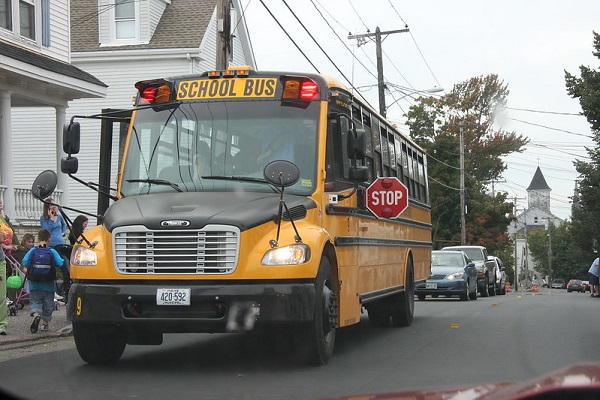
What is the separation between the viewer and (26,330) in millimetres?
12914

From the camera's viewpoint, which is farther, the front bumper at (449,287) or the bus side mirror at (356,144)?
the front bumper at (449,287)

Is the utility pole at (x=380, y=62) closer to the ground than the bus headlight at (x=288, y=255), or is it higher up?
higher up

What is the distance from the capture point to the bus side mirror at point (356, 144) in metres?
9.45

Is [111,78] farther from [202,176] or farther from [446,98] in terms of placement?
[446,98]

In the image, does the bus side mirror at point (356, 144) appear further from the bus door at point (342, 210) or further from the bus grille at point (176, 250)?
the bus grille at point (176, 250)

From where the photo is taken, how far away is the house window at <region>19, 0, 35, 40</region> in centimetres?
2256

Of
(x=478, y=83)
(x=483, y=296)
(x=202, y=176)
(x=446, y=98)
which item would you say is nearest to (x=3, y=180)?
(x=202, y=176)

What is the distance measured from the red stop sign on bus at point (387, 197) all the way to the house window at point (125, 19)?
1901 centimetres

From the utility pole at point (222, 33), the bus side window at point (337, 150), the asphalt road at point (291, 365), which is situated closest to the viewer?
the asphalt road at point (291, 365)

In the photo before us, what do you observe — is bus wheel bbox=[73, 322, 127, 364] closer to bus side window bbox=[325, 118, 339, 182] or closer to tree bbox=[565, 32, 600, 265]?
bus side window bbox=[325, 118, 339, 182]

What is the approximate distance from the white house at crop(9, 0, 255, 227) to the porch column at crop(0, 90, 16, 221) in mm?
9279

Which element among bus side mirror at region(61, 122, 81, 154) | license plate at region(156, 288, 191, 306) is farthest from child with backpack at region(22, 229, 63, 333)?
license plate at region(156, 288, 191, 306)

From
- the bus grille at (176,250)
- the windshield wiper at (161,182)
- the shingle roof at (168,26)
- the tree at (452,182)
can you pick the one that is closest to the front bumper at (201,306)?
the bus grille at (176,250)

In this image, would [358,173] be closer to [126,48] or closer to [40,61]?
[40,61]
